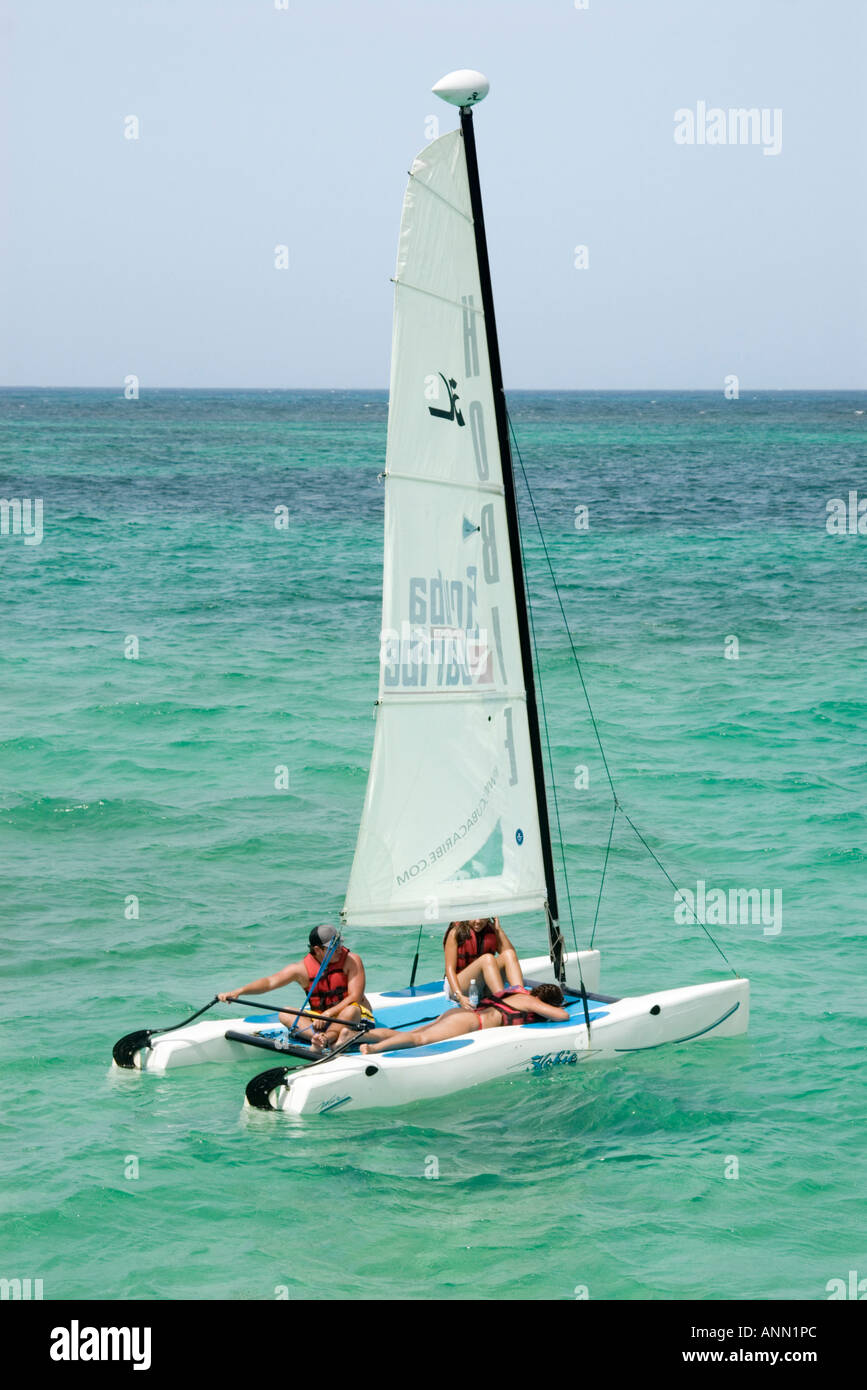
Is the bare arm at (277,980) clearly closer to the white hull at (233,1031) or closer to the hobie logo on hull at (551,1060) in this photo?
the white hull at (233,1031)

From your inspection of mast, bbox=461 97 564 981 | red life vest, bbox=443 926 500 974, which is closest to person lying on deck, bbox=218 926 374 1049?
red life vest, bbox=443 926 500 974

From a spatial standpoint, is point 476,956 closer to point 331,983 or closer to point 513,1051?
point 513,1051

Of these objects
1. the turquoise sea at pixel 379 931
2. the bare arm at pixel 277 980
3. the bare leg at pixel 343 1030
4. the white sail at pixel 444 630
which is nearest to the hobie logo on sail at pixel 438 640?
the white sail at pixel 444 630

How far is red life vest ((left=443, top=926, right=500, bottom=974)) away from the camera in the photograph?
13875 mm

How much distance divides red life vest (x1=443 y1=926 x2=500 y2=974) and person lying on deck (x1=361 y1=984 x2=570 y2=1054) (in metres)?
0.50

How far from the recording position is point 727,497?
209 feet

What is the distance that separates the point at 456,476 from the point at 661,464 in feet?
240

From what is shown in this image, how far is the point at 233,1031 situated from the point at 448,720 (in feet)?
10.7

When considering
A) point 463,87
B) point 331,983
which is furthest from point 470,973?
point 463,87

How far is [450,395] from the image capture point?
12656mm

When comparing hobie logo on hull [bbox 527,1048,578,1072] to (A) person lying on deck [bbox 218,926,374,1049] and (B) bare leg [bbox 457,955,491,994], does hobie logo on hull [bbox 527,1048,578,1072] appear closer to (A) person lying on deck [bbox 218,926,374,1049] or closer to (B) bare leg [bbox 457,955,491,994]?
(B) bare leg [bbox 457,955,491,994]

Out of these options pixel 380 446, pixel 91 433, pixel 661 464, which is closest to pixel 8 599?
pixel 661 464

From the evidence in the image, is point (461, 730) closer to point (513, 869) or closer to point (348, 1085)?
point (513, 869)

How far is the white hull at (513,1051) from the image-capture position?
1227 centimetres
